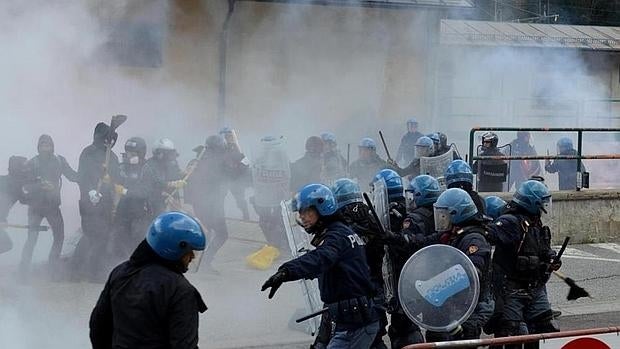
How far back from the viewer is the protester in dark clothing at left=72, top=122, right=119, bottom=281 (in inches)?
348

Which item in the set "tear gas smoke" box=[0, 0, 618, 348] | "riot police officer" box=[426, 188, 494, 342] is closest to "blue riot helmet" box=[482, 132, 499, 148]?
"tear gas smoke" box=[0, 0, 618, 348]

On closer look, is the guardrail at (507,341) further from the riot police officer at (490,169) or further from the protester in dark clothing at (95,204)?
the riot police officer at (490,169)

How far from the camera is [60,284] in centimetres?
852

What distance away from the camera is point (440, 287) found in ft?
15.9

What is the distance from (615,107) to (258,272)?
1672 cm

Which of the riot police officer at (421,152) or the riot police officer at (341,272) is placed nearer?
the riot police officer at (341,272)

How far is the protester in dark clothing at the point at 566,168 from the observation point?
1188 centimetres

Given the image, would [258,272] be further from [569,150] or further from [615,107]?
[615,107]

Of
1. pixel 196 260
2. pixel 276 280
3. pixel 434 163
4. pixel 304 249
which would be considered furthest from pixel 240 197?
pixel 276 280

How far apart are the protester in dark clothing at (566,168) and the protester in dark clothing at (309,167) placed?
10.9 feet

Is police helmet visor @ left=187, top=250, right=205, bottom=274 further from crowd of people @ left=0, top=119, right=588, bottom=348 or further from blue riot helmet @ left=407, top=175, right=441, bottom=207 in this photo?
blue riot helmet @ left=407, top=175, right=441, bottom=207

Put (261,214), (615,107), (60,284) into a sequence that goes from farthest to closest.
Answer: (615,107)
(261,214)
(60,284)

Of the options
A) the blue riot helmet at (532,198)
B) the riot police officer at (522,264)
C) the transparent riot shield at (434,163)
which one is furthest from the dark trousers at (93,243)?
the blue riot helmet at (532,198)

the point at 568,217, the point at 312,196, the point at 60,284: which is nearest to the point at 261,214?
the point at 60,284
